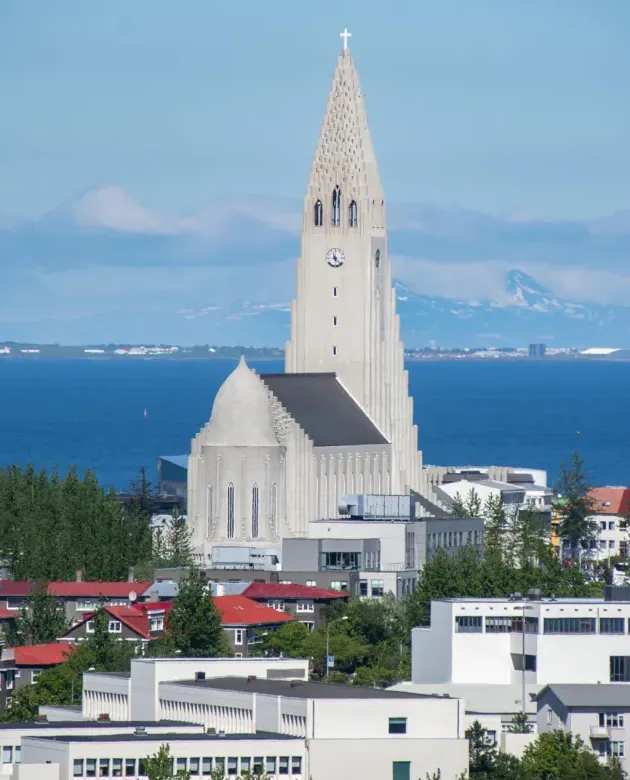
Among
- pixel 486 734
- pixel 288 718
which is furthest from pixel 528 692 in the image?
pixel 288 718

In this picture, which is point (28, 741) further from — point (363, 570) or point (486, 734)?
point (363, 570)

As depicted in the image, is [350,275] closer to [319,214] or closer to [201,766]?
[319,214]

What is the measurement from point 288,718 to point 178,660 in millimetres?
9347

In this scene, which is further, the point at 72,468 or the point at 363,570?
the point at 72,468

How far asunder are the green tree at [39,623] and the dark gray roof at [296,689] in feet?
85.2

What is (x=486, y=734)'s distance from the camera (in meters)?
92.7

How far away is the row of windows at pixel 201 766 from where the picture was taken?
271 feet

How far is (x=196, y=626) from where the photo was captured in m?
115

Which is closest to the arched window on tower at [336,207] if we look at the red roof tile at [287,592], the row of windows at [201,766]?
the red roof tile at [287,592]

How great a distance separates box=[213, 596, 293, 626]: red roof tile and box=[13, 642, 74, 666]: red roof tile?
7368mm

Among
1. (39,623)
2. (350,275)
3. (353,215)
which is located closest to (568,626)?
(39,623)

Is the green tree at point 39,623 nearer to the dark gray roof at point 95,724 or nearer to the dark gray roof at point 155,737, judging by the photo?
the dark gray roof at point 95,724

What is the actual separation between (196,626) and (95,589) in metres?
17.2

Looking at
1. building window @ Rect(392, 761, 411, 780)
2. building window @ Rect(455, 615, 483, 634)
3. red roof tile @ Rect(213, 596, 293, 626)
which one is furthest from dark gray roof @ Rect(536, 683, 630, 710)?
red roof tile @ Rect(213, 596, 293, 626)
